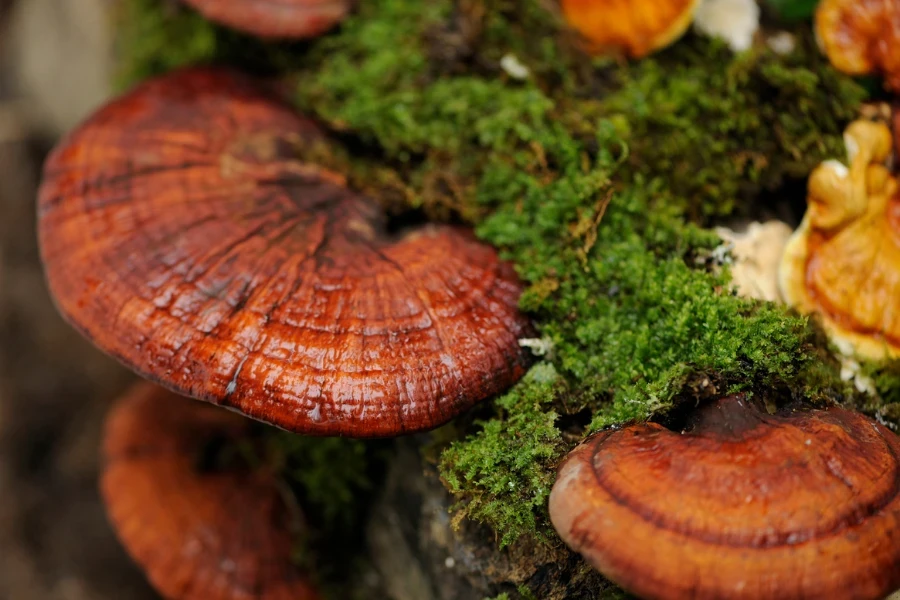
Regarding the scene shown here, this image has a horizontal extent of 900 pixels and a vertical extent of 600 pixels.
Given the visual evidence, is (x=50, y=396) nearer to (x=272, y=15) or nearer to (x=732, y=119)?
(x=272, y=15)

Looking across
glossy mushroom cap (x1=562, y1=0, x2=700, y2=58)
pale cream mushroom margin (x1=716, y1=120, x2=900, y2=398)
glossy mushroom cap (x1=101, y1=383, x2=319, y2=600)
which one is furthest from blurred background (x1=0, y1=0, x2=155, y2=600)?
pale cream mushroom margin (x1=716, y1=120, x2=900, y2=398)

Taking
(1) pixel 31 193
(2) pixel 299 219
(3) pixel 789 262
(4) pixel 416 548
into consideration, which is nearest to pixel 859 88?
(3) pixel 789 262

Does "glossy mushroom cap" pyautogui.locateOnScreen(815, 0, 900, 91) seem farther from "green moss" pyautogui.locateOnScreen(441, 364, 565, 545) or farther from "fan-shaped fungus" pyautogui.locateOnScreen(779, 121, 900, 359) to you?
→ "green moss" pyautogui.locateOnScreen(441, 364, 565, 545)

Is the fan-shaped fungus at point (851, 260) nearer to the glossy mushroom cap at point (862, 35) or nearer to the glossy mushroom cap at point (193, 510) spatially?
the glossy mushroom cap at point (862, 35)

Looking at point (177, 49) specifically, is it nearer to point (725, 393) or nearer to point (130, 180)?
point (130, 180)

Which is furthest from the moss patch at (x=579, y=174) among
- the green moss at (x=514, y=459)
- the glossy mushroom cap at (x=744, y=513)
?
the glossy mushroom cap at (x=744, y=513)

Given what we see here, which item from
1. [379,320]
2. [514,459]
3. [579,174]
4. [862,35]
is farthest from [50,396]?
[862,35]

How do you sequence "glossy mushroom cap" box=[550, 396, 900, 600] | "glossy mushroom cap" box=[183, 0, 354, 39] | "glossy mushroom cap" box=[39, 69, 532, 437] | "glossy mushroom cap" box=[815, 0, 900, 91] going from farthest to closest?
1. "glossy mushroom cap" box=[183, 0, 354, 39]
2. "glossy mushroom cap" box=[815, 0, 900, 91]
3. "glossy mushroom cap" box=[39, 69, 532, 437]
4. "glossy mushroom cap" box=[550, 396, 900, 600]

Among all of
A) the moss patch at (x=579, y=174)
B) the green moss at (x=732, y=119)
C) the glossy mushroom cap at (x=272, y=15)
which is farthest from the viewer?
the glossy mushroom cap at (x=272, y=15)
